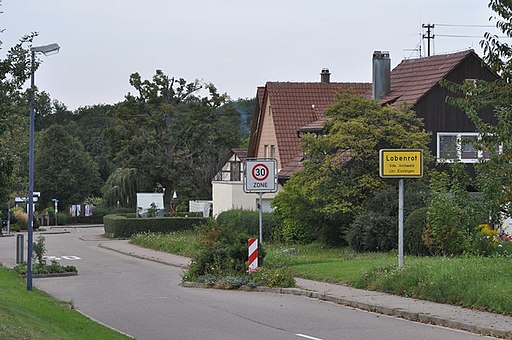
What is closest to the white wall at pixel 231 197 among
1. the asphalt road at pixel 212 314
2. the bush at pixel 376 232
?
the bush at pixel 376 232

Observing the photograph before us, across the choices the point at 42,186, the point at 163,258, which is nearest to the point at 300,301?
the point at 163,258

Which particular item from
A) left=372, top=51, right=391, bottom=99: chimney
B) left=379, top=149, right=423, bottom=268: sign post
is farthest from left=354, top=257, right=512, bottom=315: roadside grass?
left=372, top=51, right=391, bottom=99: chimney

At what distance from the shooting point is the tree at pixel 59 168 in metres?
105

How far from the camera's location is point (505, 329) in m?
15.1

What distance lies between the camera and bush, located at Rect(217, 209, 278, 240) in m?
45.4

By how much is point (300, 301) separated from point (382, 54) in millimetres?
28669

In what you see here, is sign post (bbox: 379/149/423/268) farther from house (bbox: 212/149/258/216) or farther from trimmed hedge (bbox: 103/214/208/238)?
trimmed hedge (bbox: 103/214/208/238)

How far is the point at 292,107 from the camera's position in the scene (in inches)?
2281

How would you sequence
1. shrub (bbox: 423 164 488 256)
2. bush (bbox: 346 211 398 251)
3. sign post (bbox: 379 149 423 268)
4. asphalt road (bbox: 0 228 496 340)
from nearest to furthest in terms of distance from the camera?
asphalt road (bbox: 0 228 496 340) < shrub (bbox: 423 164 488 256) < sign post (bbox: 379 149 423 268) < bush (bbox: 346 211 398 251)

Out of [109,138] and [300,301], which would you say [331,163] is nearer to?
[300,301]

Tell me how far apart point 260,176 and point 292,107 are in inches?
1142

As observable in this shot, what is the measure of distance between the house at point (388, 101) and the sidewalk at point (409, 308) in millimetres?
16579

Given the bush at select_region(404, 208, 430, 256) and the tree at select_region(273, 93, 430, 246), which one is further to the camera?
the tree at select_region(273, 93, 430, 246)

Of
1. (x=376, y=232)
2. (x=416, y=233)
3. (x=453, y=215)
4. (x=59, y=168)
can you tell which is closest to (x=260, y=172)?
(x=416, y=233)
